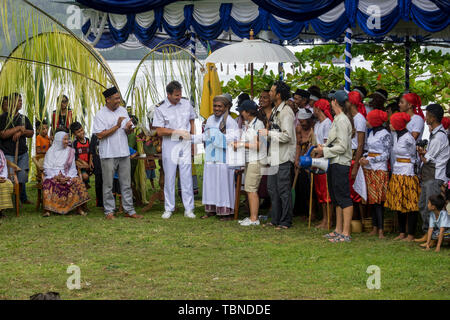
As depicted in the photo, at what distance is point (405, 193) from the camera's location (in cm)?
751

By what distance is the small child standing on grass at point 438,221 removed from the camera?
7.05 m

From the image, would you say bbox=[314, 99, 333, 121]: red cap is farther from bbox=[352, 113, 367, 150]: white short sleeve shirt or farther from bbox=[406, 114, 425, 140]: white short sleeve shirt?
bbox=[406, 114, 425, 140]: white short sleeve shirt

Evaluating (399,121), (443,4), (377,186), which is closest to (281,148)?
(377,186)

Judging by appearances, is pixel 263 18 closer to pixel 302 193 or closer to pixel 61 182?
pixel 302 193

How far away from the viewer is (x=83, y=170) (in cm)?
1006

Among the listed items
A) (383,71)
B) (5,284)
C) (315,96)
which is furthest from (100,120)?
(383,71)

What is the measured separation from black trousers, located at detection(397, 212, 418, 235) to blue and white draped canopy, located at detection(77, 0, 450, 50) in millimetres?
2846

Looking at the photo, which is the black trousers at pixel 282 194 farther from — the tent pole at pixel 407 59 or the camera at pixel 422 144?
the tent pole at pixel 407 59

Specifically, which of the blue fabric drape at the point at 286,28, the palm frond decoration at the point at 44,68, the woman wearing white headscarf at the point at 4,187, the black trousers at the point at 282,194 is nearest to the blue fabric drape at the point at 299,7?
the blue fabric drape at the point at 286,28

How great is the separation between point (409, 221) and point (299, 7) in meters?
3.59

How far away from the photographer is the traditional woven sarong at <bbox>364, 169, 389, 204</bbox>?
304 inches

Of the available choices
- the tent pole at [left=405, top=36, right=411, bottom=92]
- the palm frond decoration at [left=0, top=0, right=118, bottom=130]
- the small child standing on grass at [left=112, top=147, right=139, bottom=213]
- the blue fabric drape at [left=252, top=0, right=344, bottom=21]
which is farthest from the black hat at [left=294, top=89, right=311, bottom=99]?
the tent pole at [left=405, top=36, right=411, bottom=92]

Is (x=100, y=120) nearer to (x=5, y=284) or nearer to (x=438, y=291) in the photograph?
(x=5, y=284)

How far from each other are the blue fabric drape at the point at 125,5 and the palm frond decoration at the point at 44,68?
1.65 metres
